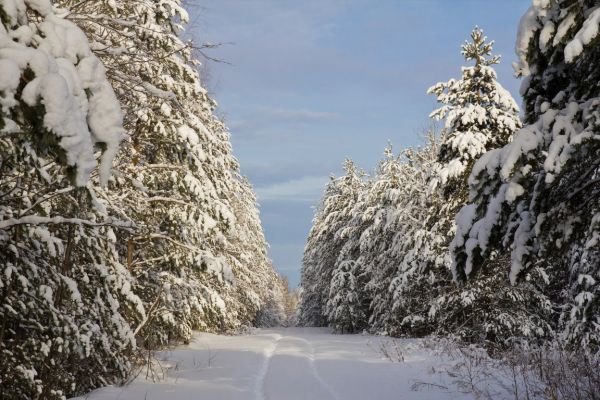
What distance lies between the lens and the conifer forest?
282 centimetres

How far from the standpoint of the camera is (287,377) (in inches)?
374

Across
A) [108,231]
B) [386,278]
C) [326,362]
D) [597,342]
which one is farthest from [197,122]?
[386,278]

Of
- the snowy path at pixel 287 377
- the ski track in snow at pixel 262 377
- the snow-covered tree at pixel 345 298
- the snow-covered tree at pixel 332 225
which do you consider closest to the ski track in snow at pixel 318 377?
the snowy path at pixel 287 377

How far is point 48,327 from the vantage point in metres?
5.37

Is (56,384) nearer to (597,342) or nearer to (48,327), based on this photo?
(48,327)

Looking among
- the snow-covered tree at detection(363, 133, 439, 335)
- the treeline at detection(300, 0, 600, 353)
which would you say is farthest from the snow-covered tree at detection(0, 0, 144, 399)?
the snow-covered tree at detection(363, 133, 439, 335)

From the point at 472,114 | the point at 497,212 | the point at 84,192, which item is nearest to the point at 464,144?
the point at 472,114

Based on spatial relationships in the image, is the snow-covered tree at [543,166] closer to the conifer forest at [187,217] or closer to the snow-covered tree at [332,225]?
the conifer forest at [187,217]

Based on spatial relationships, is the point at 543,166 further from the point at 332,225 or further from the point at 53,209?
the point at 332,225

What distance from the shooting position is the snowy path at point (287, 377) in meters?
7.53

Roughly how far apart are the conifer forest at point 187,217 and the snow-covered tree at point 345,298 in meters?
13.7

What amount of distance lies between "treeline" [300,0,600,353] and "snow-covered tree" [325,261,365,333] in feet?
0.29

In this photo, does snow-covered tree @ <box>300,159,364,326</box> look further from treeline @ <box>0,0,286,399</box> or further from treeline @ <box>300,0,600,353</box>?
treeline @ <box>0,0,286,399</box>

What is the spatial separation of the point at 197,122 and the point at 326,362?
608 cm
